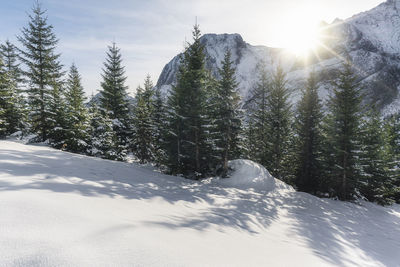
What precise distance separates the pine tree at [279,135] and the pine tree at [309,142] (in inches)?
38.8

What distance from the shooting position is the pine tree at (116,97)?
22.4 metres

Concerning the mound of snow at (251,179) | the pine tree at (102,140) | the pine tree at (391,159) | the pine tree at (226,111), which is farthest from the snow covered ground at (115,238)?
the pine tree at (391,159)

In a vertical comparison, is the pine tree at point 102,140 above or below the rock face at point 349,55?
below

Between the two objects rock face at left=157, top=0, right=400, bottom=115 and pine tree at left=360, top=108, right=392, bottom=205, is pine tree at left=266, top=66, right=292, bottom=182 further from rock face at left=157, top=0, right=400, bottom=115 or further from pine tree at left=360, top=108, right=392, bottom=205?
rock face at left=157, top=0, right=400, bottom=115

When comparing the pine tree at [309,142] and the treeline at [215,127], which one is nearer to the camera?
the treeline at [215,127]

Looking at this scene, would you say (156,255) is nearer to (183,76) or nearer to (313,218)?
(313,218)

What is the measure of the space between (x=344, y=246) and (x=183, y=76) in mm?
13166

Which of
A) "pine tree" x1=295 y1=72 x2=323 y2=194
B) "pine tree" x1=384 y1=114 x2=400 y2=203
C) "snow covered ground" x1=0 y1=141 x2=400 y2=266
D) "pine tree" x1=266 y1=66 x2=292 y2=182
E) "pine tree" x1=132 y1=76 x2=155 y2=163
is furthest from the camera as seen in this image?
"pine tree" x1=132 y1=76 x2=155 y2=163

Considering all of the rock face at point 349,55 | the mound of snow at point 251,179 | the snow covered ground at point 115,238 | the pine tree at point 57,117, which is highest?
the rock face at point 349,55

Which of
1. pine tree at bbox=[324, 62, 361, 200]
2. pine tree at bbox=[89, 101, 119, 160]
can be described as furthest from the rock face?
pine tree at bbox=[89, 101, 119, 160]

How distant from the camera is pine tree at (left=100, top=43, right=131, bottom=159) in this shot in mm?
22391

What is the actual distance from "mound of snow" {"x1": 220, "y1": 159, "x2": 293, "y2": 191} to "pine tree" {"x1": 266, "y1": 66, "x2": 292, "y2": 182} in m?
4.93

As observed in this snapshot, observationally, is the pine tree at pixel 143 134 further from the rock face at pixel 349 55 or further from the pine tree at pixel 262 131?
the rock face at pixel 349 55

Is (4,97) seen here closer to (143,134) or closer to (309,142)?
(143,134)
